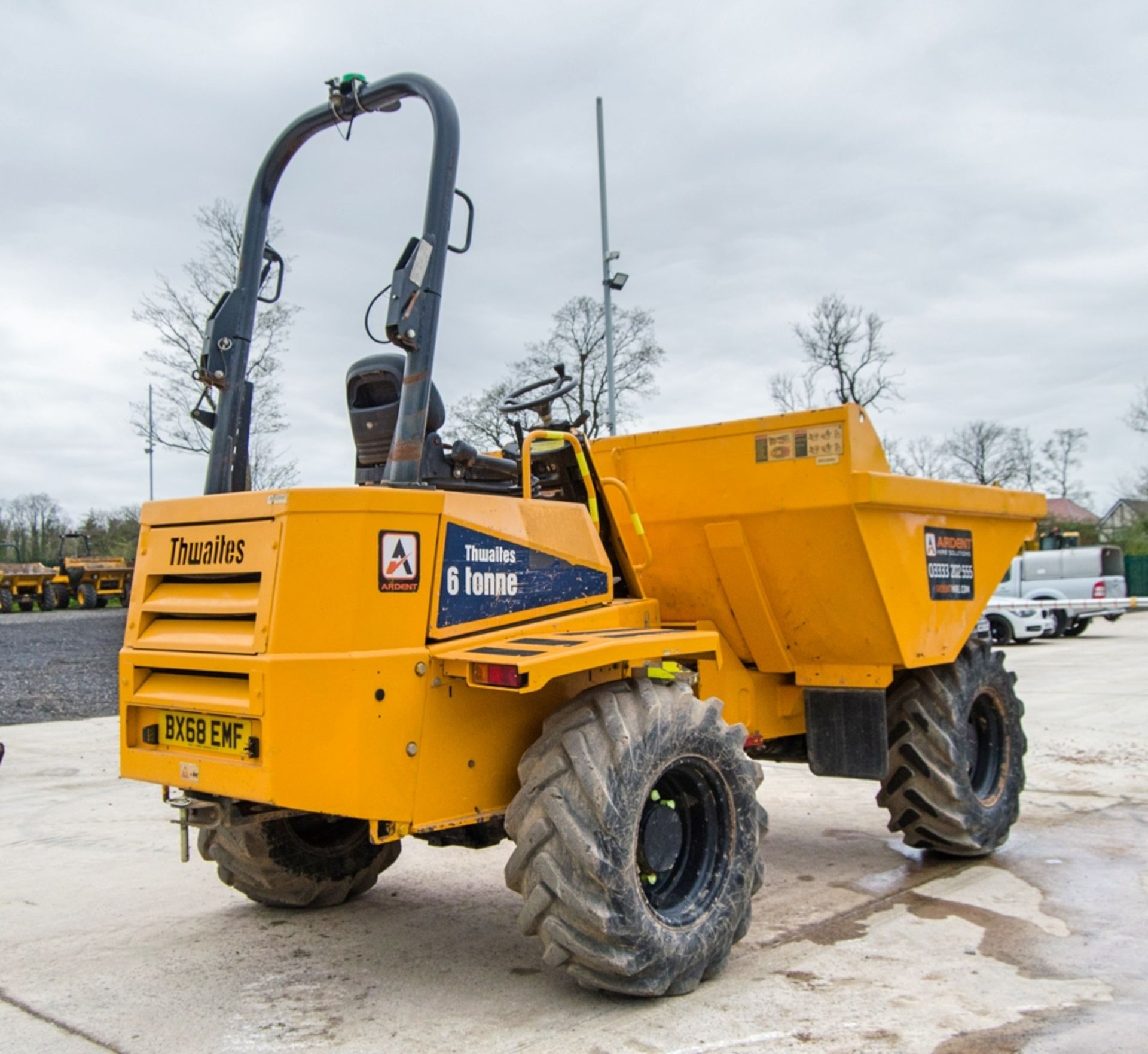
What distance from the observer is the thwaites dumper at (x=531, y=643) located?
417 centimetres

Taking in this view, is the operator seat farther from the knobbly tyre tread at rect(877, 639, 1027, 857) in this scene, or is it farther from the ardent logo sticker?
the knobbly tyre tread at rect(877, 639, 1027, 857)

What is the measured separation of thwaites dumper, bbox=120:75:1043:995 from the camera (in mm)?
4168

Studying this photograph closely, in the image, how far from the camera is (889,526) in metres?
5.89

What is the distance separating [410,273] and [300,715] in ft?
5.72

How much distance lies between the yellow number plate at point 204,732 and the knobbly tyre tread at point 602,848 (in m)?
1.02

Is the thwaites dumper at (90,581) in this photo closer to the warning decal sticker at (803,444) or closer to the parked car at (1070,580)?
the parked car at (1070,580)

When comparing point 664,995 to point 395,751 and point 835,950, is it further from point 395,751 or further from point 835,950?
point 395,751

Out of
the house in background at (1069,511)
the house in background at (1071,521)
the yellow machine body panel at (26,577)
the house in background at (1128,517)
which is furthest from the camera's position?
the house in background at (1069,511)

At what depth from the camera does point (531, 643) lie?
4488mm

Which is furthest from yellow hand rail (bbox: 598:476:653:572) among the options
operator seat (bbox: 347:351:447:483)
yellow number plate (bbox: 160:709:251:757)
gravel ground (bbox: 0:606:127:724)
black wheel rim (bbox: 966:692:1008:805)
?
gravel ground (bbox: 0:606:127:724)

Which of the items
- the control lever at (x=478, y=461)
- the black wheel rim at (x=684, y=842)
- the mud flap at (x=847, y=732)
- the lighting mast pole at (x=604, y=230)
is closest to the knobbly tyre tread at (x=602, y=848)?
the black wheel rim at (x=684, y=842)

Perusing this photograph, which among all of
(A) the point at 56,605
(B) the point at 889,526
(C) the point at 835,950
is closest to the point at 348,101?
(B) the point at 889,526

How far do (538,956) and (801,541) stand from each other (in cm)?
232

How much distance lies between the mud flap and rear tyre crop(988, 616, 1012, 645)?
62.4 feet
